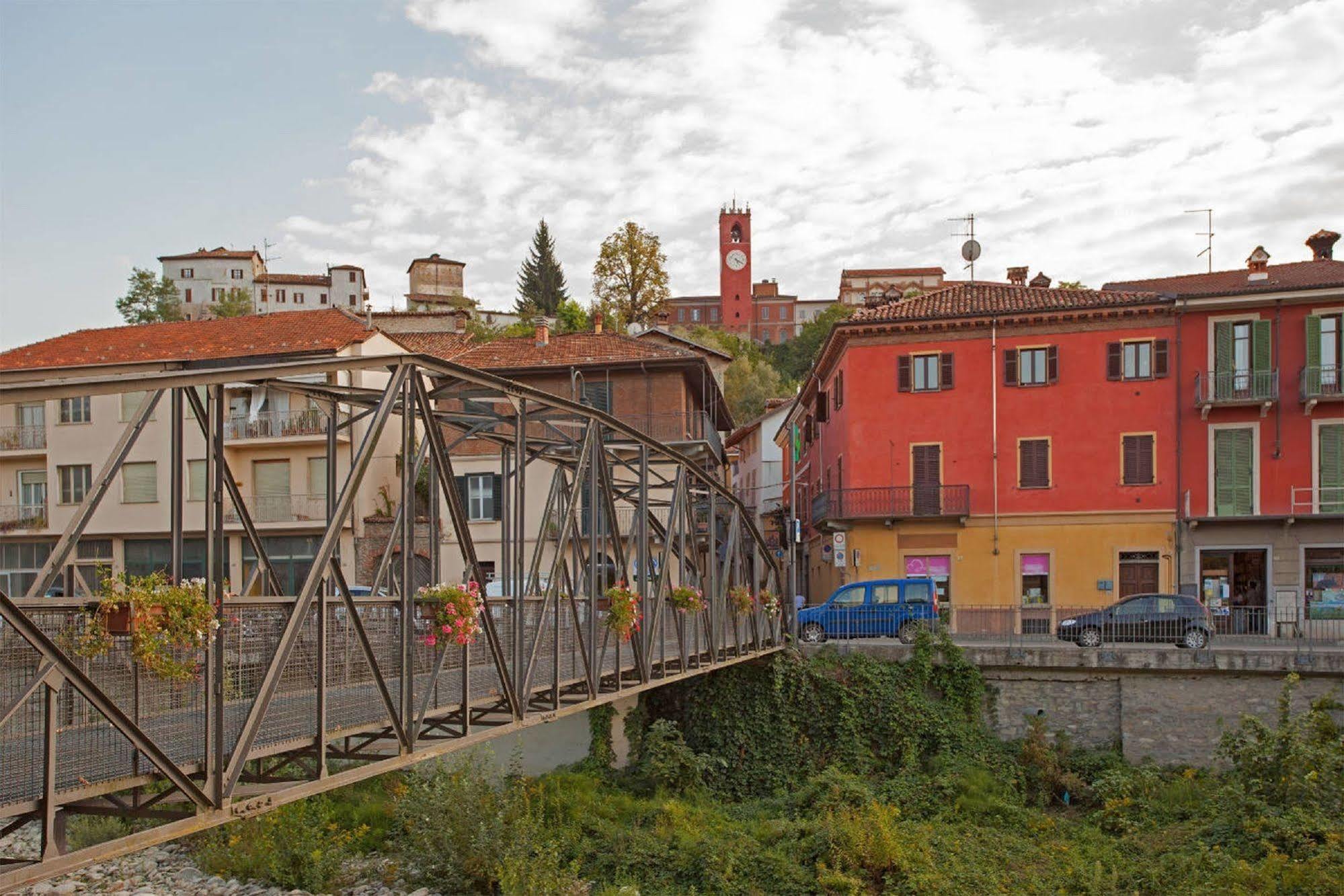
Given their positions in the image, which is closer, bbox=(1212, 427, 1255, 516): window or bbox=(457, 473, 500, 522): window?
bbox=(1212, 427, 1255, 516): window

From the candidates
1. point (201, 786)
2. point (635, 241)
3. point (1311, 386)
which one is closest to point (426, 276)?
point (635, 241)

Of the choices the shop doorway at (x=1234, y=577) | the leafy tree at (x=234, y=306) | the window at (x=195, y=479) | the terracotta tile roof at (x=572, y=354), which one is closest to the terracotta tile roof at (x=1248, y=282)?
the shop doorway at (x=1234, y=577)

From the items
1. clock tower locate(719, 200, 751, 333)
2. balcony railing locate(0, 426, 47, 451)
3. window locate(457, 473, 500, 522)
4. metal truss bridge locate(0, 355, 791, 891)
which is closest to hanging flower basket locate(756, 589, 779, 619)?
metal truss bridge locate(0, 355, 791, 891)

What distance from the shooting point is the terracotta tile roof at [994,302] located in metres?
31.6

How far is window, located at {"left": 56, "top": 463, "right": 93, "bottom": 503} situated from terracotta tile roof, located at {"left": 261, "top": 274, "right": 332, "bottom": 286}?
60372 millimetres

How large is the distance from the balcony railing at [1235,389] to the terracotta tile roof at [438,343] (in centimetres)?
2178

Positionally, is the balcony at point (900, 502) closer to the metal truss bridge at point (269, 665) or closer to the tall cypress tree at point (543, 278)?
the metal truss bridge at point (269, 665)

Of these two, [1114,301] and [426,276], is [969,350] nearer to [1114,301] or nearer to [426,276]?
[1114,301]

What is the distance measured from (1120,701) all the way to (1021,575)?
307 inches

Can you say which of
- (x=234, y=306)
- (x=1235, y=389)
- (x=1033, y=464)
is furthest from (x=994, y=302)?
(x=234, y=306)

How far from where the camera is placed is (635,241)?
64938 mm

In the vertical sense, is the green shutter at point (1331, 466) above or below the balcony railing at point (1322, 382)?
below

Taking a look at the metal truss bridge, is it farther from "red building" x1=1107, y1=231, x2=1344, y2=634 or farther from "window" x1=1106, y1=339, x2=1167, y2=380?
"red building" x1=1107, y1=231, x2=1344, y2=634

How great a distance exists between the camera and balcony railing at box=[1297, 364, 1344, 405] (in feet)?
98.1
